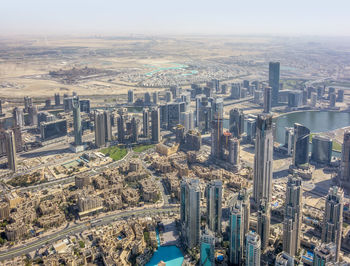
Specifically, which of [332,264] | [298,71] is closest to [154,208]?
[332,264]

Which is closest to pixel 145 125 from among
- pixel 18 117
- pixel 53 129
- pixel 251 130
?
pixel 53 129

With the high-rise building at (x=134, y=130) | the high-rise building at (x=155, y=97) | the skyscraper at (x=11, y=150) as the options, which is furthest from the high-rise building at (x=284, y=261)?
the high-rise building at (x=155, y=97)

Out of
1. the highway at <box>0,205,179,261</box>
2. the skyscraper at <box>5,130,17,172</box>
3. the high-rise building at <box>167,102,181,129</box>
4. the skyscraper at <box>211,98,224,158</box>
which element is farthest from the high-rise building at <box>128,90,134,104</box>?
the highway at <box>0,205,179,261</box>

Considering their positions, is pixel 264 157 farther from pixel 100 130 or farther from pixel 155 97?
pixel 155 97

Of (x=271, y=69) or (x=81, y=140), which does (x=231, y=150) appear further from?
(x=271, y=69)

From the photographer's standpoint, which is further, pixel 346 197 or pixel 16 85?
pixel 16 85

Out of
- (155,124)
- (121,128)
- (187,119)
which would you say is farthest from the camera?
(187,119)

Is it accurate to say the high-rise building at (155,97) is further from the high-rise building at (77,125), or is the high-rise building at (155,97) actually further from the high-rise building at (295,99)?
the high-rise building at (77,125)
